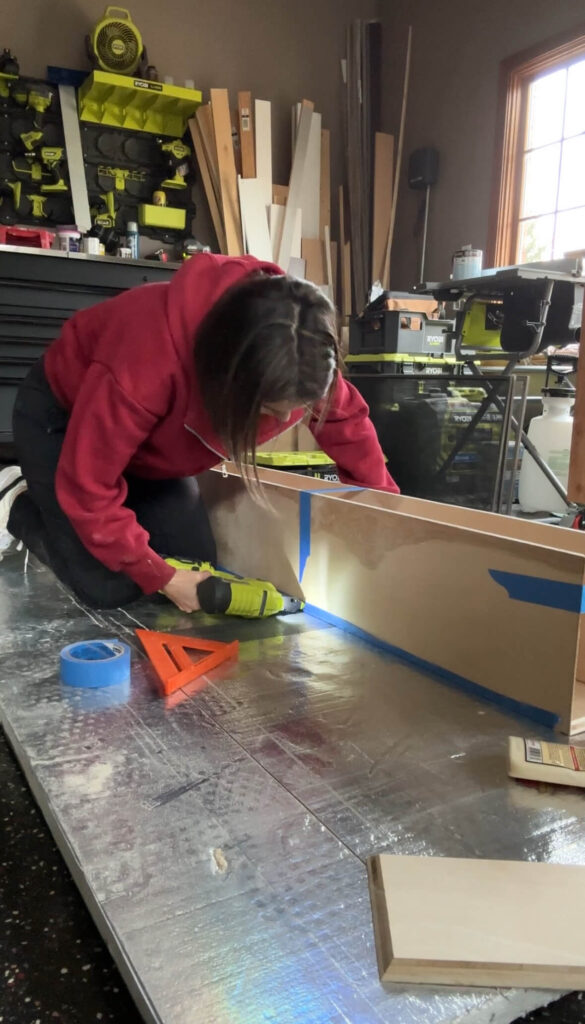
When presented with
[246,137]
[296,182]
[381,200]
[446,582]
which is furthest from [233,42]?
[446,582]

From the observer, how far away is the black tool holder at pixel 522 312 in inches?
101

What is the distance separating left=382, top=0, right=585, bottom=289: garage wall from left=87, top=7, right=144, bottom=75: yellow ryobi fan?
173 centimetres

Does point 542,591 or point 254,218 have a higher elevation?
point 254,218

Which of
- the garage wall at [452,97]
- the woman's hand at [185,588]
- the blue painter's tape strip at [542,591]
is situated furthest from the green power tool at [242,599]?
the garage wall at [452,97]

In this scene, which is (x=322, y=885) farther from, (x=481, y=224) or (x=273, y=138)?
(x=273, y=138)

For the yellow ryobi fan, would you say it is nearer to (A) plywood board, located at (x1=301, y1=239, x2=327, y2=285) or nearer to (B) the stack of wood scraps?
(B) the stack of wood scraps

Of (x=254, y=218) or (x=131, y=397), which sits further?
(x=254, y=218)

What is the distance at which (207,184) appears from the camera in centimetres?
404

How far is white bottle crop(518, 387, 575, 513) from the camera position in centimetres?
294

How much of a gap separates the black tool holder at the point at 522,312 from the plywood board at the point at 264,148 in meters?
1.65

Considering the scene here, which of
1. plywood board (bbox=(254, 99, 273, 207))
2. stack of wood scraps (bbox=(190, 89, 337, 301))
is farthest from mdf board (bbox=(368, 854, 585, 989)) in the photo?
plywood board (bbox=(254, 99, 273, 207))

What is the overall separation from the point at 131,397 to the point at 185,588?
38 cm

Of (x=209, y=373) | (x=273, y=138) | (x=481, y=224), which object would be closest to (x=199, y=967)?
(x=209, y=373)

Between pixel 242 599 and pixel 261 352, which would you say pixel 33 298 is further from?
pixel 261 352
